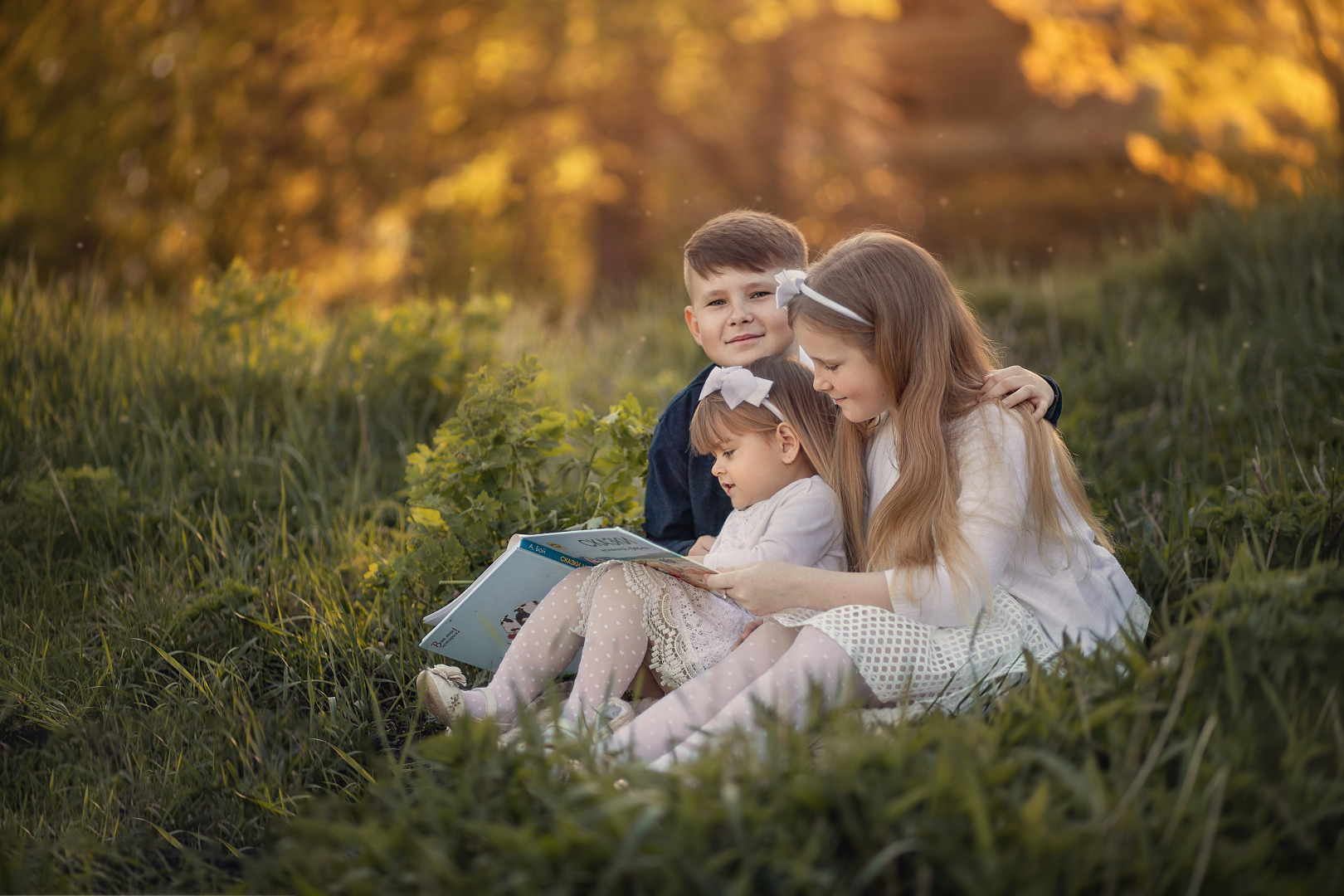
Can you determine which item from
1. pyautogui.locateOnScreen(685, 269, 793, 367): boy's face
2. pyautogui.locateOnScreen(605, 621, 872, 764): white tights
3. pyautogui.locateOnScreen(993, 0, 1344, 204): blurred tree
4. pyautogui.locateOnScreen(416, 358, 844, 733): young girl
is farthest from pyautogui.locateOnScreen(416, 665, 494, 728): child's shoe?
pyautogui.locateOnScreen(993, 0, 1344, 204): blurred tree

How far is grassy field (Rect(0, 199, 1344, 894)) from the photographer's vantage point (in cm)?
158

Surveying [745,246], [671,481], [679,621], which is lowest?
[679,621]

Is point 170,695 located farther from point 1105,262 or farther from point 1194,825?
point 1105,262

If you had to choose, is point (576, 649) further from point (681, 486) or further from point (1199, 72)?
point (1199, 72)

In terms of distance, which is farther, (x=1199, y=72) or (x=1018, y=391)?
(x=1199, y=72)

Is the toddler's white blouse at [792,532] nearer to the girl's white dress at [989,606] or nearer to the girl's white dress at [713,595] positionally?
→ the girl's white dress at [713,595]

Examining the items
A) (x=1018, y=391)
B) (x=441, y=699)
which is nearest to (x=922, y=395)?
(x=1018, y=391)

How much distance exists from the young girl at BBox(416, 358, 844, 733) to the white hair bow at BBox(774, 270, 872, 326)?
0.25m

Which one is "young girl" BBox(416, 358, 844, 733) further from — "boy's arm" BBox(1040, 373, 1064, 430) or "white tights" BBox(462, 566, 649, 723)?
"boy's arm" BBox(1040, 373, 1064, 430)

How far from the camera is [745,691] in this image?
2137 millimetres

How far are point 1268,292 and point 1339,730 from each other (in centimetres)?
382

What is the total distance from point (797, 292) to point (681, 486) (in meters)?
0.85

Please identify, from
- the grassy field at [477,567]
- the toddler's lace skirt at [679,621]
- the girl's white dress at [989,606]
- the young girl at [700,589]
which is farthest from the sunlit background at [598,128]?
the girl's white dress at [989,606]

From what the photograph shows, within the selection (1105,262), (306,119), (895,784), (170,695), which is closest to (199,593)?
(170,695)
